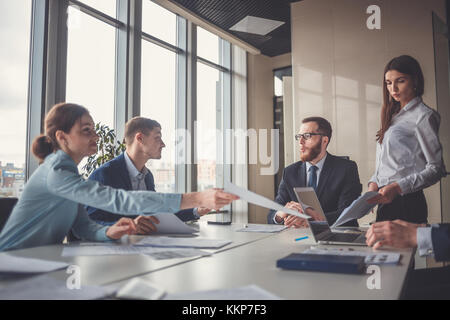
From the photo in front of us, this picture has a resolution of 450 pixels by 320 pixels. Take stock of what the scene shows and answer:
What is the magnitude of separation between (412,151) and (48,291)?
283cm

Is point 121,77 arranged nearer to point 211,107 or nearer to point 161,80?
point 161,80

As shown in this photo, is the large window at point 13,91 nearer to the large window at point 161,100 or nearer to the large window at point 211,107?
the large window at point 161,100

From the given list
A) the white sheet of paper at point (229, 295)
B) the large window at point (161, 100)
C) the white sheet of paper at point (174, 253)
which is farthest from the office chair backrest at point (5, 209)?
the large window at point (161, 100)

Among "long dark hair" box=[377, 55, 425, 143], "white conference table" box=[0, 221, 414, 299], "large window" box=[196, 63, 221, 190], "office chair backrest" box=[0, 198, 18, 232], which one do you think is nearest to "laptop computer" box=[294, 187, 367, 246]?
"white conference table" box=[0, 221, 414, 299]

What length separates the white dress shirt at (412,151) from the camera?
2811mm

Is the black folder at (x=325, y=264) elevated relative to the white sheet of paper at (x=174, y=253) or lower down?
elevated

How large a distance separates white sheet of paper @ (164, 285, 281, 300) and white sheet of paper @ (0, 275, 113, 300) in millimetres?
169

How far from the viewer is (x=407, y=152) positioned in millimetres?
2918

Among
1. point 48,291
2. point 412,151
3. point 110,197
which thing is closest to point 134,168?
point 110,197

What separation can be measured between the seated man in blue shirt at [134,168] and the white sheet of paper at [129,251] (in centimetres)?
71

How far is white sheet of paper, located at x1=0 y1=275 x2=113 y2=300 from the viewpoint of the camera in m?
0.81

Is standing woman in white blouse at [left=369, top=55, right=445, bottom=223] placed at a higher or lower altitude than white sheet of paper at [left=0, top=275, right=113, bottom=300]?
higher

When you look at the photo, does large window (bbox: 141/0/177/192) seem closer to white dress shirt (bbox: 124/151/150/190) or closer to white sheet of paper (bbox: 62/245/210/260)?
white dress shirt (bbox: 124/151/150/190)
